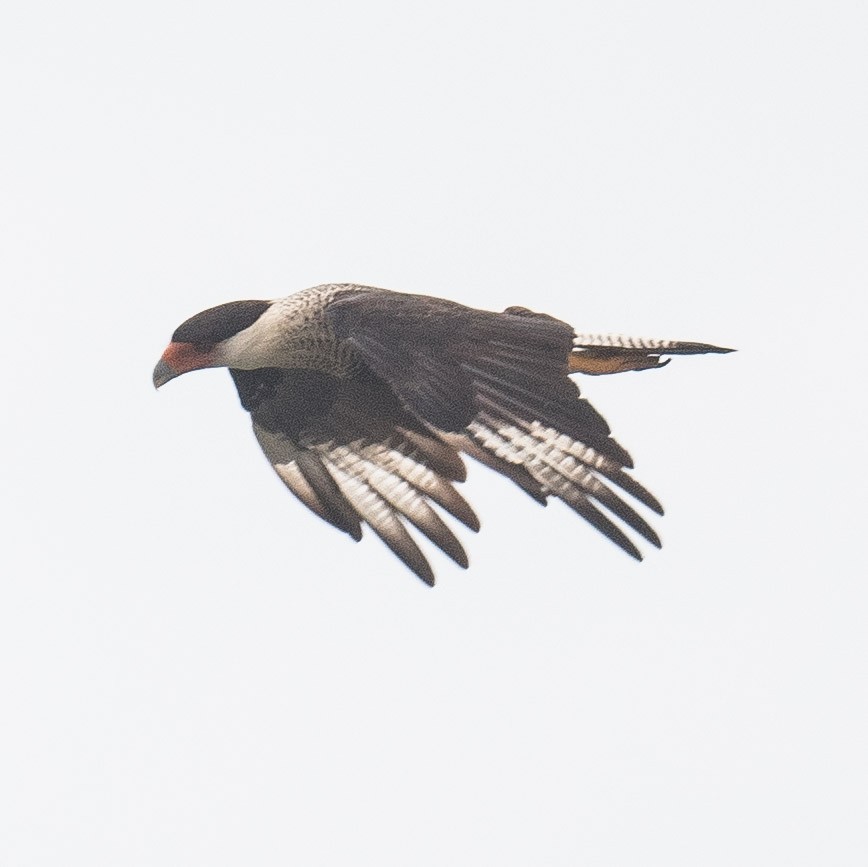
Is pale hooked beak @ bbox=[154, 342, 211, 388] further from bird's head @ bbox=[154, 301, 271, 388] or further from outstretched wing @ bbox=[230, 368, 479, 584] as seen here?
outstretched wing @ bbox=[230, 368, 479, 584]

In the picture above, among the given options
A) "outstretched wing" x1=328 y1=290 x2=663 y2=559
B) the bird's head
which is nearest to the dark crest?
the bird's head

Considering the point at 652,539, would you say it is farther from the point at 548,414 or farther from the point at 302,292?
the point at 302,292

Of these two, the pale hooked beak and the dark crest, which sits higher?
the dark crest

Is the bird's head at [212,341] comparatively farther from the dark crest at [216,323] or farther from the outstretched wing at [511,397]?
the outstretched wing at [511,397]

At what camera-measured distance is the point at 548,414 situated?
27.0ft

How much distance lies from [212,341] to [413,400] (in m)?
1.55

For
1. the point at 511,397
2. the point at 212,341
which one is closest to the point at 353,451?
the point at 212,341

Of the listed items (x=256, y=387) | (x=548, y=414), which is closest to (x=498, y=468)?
(x=548, y=414)

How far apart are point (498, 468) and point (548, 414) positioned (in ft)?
1.51

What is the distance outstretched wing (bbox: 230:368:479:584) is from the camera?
966cm

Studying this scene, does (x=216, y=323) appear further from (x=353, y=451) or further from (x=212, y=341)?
(x=353, y=451)

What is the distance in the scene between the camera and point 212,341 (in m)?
9.49

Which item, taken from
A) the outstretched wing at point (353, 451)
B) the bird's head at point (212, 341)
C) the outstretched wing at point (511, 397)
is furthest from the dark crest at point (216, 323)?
the outstretched wing at point (511, 397)

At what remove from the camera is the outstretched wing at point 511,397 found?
821cm
